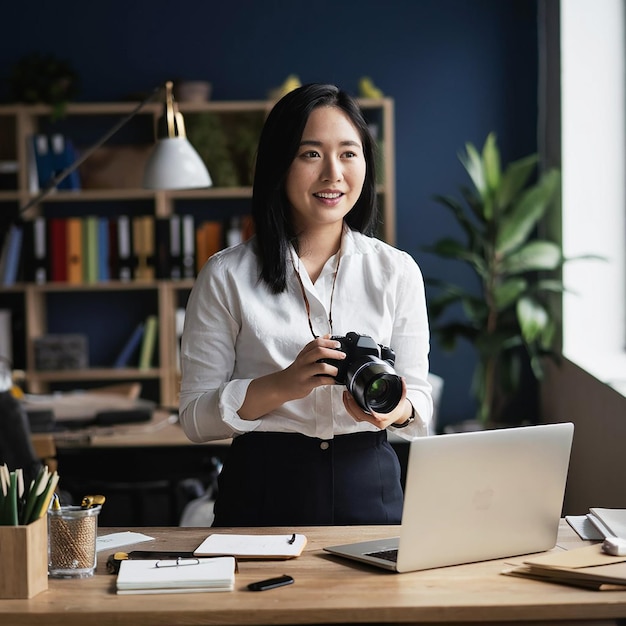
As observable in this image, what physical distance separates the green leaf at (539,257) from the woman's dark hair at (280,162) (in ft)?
8.44

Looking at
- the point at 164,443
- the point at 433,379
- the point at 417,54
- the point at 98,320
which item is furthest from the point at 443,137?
the point at 164,443

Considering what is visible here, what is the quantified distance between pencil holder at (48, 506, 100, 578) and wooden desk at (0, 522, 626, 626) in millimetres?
31

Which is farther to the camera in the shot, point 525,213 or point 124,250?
point 124,250

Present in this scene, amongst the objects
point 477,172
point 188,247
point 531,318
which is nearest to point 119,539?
point 531,318

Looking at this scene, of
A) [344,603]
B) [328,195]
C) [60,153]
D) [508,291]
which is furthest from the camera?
[60,153]

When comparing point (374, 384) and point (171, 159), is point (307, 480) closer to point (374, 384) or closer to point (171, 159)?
point (374, 384)

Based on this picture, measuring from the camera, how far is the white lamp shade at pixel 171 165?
11.0 ft

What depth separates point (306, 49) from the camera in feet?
17.4

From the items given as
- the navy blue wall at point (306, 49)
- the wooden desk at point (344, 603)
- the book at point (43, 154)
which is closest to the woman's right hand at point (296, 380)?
the wooden desk at point (344, 603)

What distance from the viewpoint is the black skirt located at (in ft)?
6.37

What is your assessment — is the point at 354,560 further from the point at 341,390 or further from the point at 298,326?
the point at 298,326

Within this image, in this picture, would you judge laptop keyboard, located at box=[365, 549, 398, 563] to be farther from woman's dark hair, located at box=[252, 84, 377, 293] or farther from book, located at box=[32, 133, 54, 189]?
book, located at box=[32, 133, 54, 189]

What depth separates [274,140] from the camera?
1999mm

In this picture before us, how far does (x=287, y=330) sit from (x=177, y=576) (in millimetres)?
564
